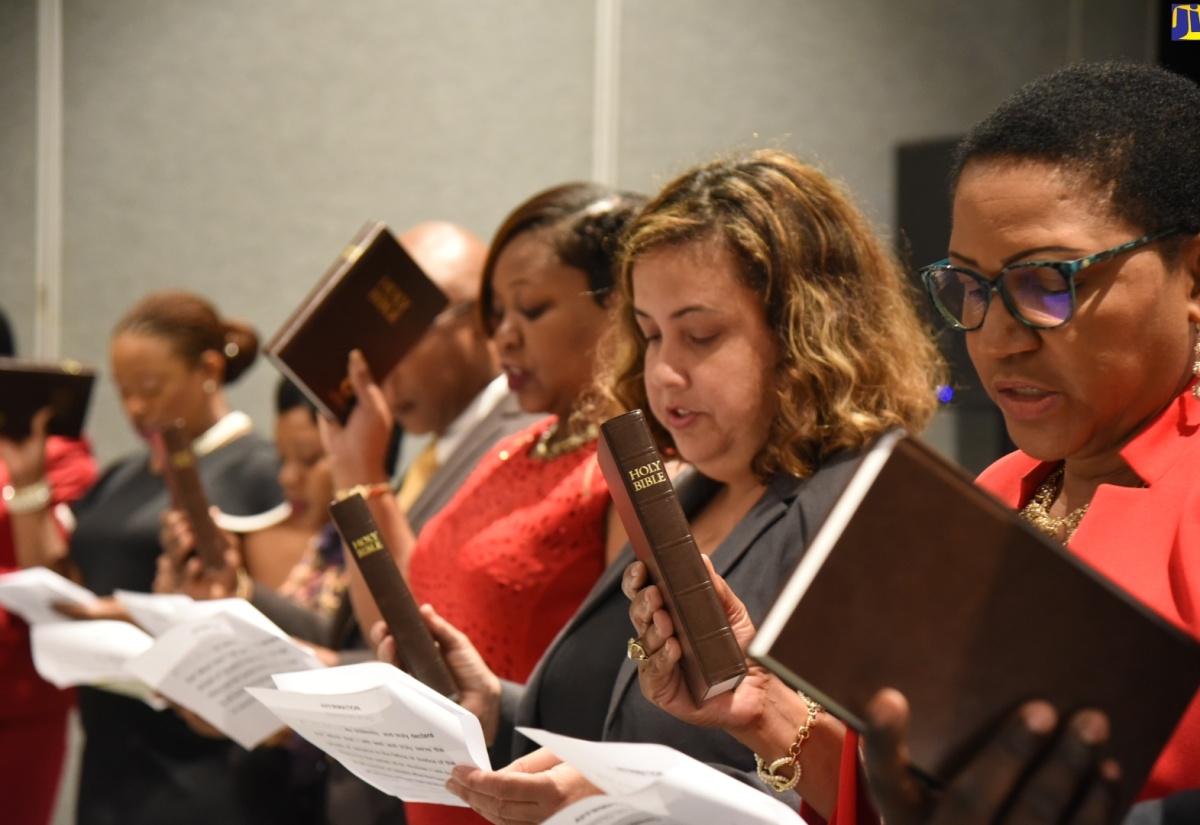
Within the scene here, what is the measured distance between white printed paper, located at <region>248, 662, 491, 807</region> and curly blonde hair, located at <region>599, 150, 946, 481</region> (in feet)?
1.58

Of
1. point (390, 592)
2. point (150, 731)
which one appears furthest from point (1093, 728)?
point (150, 731)

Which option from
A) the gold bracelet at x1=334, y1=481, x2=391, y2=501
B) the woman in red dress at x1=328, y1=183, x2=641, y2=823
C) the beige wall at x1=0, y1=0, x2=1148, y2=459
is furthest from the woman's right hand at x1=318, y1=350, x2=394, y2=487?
the beige wall at x1=0, y1=0, x2=1148, y2=459

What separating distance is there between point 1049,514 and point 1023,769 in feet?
1.30

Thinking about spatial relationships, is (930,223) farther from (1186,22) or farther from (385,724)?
(385,724)

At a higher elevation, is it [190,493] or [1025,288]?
[1025,288]

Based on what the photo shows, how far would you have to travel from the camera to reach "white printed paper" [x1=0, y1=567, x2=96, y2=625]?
2602mm

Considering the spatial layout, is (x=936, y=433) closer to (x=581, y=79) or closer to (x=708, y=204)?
(x=708, y=204)

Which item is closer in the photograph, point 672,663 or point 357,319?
point 672,663

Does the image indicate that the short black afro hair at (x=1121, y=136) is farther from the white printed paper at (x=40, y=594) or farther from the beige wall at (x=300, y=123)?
the beige wall at (x=300, y=123)

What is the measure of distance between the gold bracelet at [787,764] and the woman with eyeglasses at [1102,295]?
1.12 feet

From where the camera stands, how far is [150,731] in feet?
9.25

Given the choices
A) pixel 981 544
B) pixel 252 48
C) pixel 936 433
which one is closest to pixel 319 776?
pixel 936 433

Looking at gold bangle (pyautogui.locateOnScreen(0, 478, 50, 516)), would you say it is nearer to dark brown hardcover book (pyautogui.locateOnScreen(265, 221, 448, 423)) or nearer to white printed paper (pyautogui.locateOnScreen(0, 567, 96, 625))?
white printed paper (pyautogui.locateOnScreen(0, 567, 96, 625))

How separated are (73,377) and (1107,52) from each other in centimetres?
264
